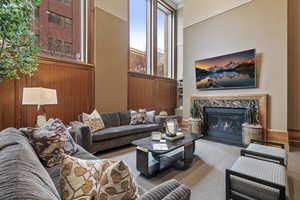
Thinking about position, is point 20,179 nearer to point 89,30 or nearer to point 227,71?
point 89,30

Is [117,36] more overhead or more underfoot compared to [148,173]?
more overhead

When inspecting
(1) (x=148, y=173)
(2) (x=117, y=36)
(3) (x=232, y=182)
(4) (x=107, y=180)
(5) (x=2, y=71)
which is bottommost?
(1) (x=148, y=173)

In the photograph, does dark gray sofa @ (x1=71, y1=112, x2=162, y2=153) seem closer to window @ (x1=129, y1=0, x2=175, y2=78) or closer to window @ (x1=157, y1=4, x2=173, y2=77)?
window @ (x1=129, y1=0, x2=175, y2=78)

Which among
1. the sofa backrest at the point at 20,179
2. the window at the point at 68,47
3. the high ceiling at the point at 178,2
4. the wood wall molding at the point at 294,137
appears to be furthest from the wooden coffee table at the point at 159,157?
the high ceiling at the point at 178,2

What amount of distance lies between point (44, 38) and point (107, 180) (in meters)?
3.75

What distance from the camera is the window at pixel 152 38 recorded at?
5.27m

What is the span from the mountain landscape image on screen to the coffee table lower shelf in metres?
2.46

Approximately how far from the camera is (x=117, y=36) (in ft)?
14.7

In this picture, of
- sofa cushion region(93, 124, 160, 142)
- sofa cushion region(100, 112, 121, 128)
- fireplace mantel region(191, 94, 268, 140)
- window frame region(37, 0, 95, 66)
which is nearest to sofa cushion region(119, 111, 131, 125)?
sofa cushion region(100, 112, 121, 128)

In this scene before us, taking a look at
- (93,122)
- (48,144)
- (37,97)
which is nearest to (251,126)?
(93,122)

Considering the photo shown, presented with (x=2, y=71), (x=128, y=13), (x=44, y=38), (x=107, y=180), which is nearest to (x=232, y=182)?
Answer: (x=107, y=180)

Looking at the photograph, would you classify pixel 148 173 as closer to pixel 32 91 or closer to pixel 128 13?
pixel 32 91

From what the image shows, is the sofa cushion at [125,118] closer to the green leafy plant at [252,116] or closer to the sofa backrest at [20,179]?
the green leafy plant at [252,116]

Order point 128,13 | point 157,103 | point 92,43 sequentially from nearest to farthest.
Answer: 1. point 92,43
2. point 128,13
3. point 157,103
